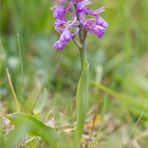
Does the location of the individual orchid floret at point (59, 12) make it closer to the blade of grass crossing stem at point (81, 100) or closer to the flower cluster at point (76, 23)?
the flower cluster at point (76, 23)

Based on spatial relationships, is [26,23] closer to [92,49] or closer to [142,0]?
[92,49]

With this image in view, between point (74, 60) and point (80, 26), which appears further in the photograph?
point (74, 60)

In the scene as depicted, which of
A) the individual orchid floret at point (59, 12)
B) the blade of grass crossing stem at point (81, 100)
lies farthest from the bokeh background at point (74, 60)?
the individual orchid floret at point (59, 12)

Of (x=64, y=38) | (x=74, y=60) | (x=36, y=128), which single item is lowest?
(x=74, y=60)

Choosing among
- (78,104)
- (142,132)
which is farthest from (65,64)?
(78,104)

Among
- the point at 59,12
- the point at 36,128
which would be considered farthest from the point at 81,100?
the point at 59,12

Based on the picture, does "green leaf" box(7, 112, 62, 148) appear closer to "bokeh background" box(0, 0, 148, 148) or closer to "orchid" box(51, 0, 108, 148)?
"orchid" box(51, 0, 108, 148)

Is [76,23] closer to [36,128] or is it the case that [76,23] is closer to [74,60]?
[36,128]

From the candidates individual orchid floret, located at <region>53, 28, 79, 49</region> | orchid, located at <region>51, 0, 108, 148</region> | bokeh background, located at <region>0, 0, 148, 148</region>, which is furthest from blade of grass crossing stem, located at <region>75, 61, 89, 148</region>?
bokeh background, located at <region>0, 0, 148, 148</region>
